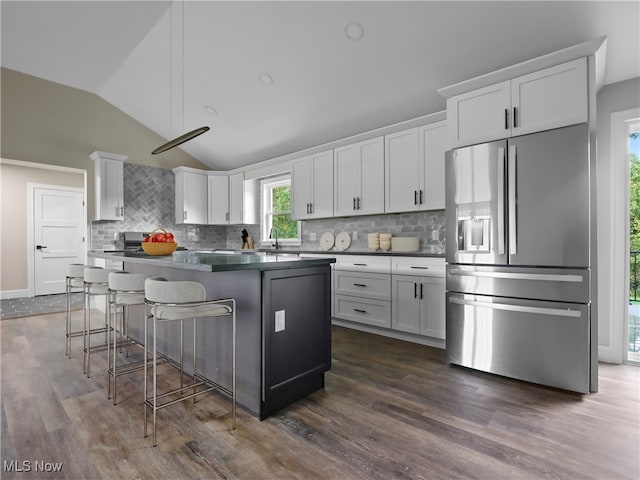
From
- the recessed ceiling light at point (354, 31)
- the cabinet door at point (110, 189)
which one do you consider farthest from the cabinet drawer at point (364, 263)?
the cabinet door at point (110, 189)

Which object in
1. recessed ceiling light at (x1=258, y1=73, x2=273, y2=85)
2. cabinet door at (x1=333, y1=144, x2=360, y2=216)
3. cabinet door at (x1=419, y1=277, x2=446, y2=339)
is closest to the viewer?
cabinet door at (x1=419, y1=277, x2=446, y2=339)

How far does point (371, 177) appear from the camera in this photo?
4281 mm

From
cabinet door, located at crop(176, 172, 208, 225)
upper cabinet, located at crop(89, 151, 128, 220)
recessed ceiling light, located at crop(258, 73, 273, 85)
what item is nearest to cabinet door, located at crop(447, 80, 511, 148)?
recessed ceiling light, located at crop(258, 73, 273, 85)

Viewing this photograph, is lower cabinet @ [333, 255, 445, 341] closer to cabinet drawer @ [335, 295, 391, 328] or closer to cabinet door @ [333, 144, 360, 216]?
cabinet drawer @ [335, 295, 391, 328]

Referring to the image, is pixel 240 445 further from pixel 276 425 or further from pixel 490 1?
pixel 490 1

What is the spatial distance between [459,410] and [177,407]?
1.84 meters

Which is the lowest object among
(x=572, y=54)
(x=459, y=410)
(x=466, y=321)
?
(x=459, y=410)

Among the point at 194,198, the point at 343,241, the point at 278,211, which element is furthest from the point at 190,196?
the point at 343,241

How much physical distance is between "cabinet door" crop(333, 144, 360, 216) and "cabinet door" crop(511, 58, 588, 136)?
6.75ft

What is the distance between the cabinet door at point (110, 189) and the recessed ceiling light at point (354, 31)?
14.3 feet

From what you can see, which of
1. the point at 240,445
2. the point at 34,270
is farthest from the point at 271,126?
the point at 34,270

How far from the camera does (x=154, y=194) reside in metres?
6.27

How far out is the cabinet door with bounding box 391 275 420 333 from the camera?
140 inches

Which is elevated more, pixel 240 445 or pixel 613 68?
pixel 613 68
